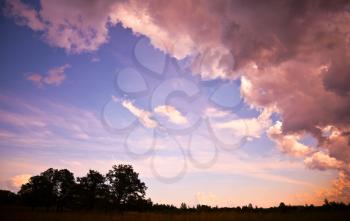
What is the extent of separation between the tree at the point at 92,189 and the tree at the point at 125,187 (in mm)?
2206

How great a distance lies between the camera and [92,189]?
6184 cm

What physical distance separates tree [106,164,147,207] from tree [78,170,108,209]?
86.8 inches

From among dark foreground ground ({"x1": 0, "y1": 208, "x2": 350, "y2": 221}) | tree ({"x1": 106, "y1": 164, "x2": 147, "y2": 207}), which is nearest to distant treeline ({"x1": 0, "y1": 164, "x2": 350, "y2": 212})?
tree ({"x1": 106, "y1": 164, "x2": 147, "y2": 207})

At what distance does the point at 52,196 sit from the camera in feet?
206

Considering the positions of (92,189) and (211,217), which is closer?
(211,217)

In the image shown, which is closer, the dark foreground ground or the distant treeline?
the dark foreground ground

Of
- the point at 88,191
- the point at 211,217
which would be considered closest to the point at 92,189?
the point at 88,191

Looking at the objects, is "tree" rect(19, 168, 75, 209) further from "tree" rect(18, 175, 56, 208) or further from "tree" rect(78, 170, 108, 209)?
"tree" rect(78, 170, 108, 209)

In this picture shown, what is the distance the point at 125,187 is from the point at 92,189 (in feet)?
31.1

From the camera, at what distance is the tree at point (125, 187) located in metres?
56.8

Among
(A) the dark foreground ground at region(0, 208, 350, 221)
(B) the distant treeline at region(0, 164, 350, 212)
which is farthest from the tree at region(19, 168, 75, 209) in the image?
(A) the dark foreground ground at region(0, 208, 350, 221)

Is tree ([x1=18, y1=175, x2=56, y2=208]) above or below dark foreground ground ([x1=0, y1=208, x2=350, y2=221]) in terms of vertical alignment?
above

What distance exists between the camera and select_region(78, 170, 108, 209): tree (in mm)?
58566

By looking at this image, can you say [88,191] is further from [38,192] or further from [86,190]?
[38,192]
